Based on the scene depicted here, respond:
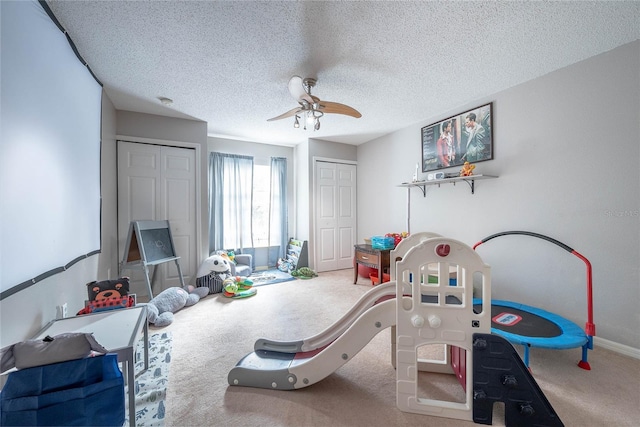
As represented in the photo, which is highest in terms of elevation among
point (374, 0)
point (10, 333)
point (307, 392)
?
point (374, 0)

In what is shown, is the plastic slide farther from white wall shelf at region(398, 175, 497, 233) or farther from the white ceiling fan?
white wall shelf at region(398, 175, 497, 233)

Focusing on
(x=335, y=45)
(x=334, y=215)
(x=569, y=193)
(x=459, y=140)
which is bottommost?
(x=334, y=215)

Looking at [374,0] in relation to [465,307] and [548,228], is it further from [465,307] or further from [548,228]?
[548,228]

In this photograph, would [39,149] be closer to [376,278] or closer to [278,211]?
[278,211]

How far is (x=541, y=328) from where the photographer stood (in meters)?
1.88

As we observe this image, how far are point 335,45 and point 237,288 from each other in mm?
3036

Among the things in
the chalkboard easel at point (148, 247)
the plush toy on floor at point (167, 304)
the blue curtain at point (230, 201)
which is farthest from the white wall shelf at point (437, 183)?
the chalkboard easel at point (148, 247)

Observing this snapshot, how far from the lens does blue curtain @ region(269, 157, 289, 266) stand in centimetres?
482

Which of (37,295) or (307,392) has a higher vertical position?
(37,295)

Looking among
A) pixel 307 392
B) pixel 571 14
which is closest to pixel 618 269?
pixel 571 14

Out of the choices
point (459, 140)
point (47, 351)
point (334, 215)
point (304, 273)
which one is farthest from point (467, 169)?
Answer: point (47, 351)

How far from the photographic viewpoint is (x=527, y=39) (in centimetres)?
186

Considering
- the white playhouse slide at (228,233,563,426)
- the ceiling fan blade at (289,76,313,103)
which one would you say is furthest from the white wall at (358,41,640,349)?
the ceiling fan blade at (289,76,313,103)

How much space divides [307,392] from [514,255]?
2.50m
